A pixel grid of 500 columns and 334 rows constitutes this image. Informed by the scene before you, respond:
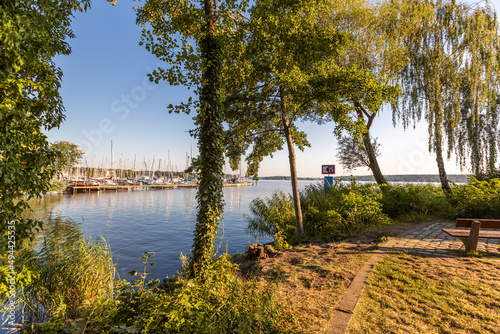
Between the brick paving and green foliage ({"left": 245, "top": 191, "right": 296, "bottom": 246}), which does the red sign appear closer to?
green foliage ({"left": 245, "top": 191, "right": 296, "bottom": 246})

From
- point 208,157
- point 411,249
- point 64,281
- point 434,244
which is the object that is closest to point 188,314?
point 208,157

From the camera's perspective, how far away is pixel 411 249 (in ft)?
21.2

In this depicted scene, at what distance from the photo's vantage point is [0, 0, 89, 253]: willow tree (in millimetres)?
3262

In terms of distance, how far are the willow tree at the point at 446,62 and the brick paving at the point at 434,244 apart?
9.14 meters

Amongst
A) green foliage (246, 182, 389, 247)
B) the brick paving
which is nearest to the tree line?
green foliage (246, 182, 389, 247)

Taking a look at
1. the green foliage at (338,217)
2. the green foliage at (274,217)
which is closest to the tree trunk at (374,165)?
the green foliage at (338,217)

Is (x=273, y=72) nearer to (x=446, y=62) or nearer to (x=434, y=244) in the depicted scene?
(x=434, y=244)

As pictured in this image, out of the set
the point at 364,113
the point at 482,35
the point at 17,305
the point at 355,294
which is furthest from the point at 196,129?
the point at 482,35

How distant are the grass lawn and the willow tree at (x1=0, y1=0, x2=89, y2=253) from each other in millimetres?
5256

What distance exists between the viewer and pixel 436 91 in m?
14.7

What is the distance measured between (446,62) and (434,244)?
46.9 ft

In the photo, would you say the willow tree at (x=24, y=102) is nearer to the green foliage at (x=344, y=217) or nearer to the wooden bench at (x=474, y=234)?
the green foliage at (x=344, y=217)

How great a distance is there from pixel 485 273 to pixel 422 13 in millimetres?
16718

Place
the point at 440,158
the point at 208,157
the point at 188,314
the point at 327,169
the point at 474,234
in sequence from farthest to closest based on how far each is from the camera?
the point at 440,158, the point at 327,169, the point at 474,234, the point at 208,157, the point at 188,314
